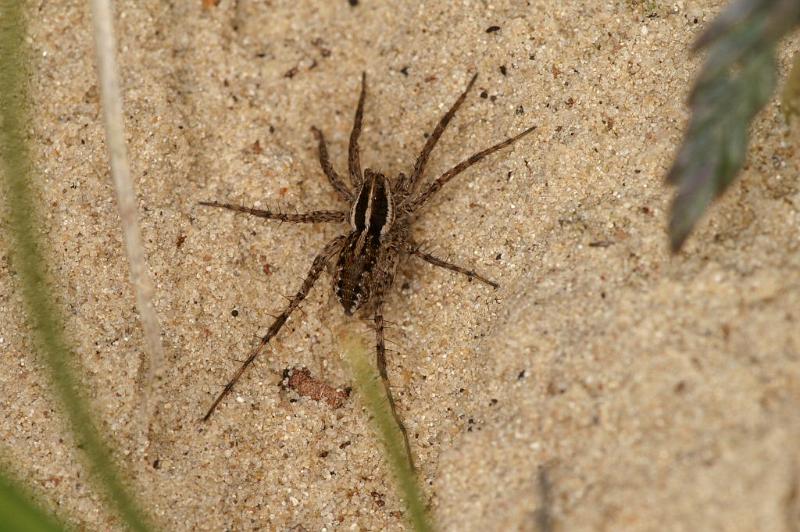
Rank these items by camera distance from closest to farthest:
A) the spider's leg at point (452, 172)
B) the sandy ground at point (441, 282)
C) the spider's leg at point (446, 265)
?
the sandy ground at point (441, 282), the spider's leg at point (446, 265), the spider's leg at point (452, 172)

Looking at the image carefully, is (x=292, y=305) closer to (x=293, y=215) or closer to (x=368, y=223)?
(x=293, y=215)

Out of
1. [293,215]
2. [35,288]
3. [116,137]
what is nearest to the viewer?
[116,137]

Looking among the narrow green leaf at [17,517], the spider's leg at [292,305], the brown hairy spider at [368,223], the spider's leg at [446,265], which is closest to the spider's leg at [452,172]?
the brown hairy spider at [368,223]

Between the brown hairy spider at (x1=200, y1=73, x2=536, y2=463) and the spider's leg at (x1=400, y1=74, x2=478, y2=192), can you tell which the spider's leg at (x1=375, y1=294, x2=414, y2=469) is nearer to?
the brown hairy spider at (x1=200, y1=73, x2=536, y2=463)

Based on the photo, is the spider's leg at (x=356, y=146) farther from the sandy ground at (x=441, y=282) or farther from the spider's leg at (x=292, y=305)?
the spider's leg at (x=292, y=305)

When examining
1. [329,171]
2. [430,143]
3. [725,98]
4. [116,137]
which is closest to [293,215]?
[329,171]

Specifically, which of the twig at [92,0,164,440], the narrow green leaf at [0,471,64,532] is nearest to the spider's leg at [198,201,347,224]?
the twig at [92,0,164,440]
